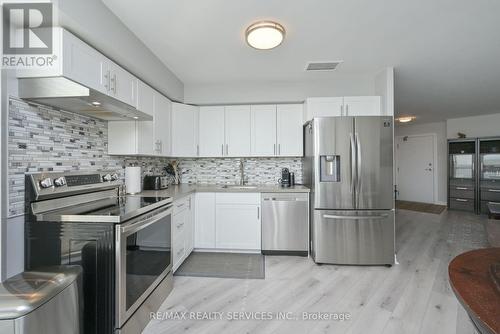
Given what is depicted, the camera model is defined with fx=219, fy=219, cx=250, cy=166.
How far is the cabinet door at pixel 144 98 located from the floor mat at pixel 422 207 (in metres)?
6.31

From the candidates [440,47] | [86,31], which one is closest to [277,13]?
[86,31]

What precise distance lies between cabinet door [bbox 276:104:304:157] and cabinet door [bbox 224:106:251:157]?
0.46m

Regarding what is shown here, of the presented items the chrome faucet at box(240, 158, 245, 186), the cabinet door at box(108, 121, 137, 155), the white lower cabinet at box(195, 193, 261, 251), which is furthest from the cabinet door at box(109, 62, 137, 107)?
the chrome faucet at box(240, 158, 245, 186)

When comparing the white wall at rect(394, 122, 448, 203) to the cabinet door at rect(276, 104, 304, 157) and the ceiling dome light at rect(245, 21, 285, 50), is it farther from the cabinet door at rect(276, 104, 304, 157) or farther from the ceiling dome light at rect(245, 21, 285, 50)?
the ceiling dome light at rect(245, 21, 285, 50)

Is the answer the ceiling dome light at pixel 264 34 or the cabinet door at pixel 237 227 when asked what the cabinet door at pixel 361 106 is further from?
the cabinet door at pixel 237 227

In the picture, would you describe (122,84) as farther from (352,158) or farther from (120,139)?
(352,158)

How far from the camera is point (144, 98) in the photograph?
92.6 inches

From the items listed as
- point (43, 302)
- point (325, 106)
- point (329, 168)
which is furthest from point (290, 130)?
point (43, 302)

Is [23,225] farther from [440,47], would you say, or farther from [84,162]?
[440,47]

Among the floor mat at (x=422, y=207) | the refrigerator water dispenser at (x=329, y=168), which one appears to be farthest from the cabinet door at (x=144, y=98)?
the floor mat at (x=422, y=207)

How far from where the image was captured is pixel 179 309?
73.4 inches

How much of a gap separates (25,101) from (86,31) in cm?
61

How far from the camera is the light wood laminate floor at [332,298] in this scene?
5.50 feet

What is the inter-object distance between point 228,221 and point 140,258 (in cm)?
143
